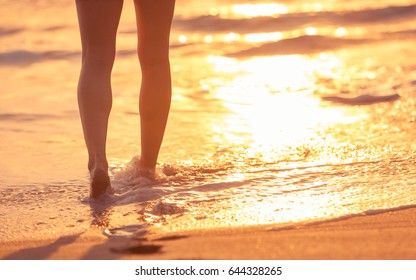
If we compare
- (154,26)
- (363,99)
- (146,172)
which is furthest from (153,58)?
(363,99)

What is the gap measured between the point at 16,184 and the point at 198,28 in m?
6.68

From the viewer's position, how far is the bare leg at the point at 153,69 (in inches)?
163

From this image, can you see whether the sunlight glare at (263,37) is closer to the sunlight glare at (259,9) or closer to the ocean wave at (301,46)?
the ocean wave at (301,46)

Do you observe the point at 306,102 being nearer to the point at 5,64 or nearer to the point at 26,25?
the point at 5,64

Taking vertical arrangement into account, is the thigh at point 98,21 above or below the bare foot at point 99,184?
above

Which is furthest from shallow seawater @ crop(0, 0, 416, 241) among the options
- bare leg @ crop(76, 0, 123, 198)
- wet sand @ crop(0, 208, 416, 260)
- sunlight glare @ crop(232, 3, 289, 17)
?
sunlight glare @ crop(232, 3, 289, 17)

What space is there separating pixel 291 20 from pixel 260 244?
27.2ft

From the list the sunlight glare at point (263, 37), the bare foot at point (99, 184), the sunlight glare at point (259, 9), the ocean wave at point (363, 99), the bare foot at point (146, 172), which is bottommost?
the bare foot at point (99, 184)

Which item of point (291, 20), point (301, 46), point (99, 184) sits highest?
point (291, 20)

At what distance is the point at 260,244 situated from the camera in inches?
131

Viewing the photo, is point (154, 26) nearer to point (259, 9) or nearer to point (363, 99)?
point (363, 99)

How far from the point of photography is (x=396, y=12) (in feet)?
38.9

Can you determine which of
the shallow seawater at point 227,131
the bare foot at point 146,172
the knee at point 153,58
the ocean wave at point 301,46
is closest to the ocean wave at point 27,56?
the shallow seawater at point 227,131

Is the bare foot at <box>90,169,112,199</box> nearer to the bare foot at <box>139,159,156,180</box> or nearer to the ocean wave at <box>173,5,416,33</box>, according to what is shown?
the bare foot at <box>139,159,156,180</box>
